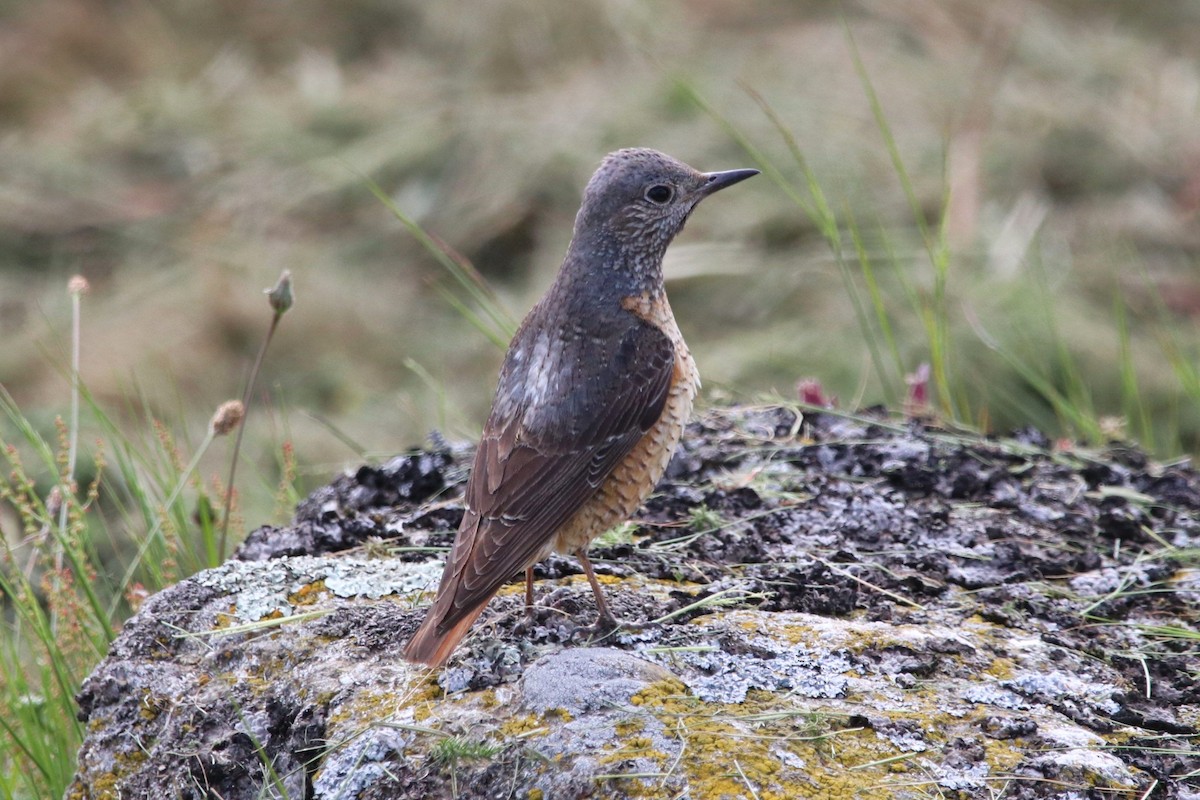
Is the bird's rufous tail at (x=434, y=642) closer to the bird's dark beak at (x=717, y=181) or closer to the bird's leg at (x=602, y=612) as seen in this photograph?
the bird's leg at (x=602, y=612)

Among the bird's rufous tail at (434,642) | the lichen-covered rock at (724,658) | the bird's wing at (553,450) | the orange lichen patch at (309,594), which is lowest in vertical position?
the lichen-covered rock at (724,658)

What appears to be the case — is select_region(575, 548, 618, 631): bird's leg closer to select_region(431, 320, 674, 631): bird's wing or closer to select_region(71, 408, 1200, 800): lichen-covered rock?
select_region(71, 408, 1200, 800): lichen-covered rock

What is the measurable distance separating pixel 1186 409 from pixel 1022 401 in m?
0.87

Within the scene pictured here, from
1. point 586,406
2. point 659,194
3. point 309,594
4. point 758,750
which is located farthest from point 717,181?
point 758,750

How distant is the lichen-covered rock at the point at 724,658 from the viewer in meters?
2.52

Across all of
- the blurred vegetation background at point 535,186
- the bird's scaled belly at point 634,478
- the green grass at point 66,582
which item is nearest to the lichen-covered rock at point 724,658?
the bird's scaled belly at point 634,478

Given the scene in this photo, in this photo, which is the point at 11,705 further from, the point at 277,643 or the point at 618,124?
the point at 618,124

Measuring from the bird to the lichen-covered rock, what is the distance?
165mm

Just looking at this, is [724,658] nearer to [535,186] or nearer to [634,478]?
[634,478]

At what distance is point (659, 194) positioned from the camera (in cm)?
373

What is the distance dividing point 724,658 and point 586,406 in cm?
77

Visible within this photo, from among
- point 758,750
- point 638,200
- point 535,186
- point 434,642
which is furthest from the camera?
point 535,186

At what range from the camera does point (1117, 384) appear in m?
6.26

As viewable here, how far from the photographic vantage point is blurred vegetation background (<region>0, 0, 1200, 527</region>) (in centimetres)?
648
